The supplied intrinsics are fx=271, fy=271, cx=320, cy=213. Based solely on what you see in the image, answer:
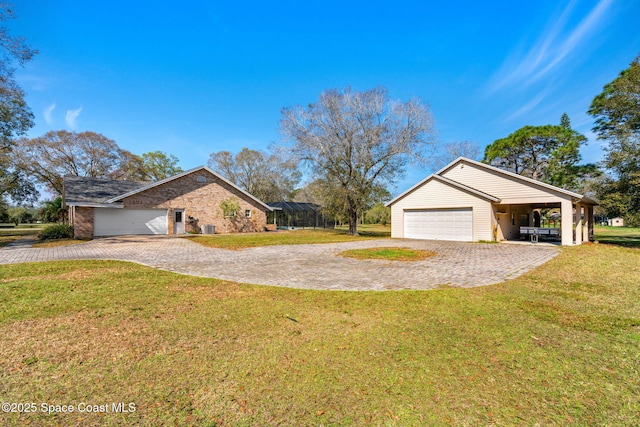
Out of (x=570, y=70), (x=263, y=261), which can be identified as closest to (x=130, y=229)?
(x=263, y=261)

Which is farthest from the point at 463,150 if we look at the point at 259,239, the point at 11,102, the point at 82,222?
the point at 11,102

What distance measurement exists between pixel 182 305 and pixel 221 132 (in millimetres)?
23857

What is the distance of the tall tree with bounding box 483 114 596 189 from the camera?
28172mm

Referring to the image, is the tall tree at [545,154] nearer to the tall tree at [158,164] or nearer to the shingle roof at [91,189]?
the shingle roof at [91,189]

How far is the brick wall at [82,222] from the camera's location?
18.2m

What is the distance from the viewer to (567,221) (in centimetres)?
Result: 1465

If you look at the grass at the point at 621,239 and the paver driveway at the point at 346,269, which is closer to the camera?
the paver driveway at the point at 346,269

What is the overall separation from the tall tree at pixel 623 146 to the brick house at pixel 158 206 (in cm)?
2576

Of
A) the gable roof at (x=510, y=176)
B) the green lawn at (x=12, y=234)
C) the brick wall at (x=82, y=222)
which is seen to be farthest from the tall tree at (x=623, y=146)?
the green lawn at (x=12, y=234)

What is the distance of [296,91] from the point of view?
25.1 metres

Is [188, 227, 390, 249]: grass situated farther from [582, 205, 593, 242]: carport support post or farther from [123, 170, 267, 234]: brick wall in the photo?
[582, 205, 593, 242]: carport support post

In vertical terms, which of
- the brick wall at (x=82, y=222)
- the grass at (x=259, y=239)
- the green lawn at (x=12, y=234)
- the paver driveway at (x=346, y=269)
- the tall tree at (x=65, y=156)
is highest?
the tall tree at (x=65, y=156)

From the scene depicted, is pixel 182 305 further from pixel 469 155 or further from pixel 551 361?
pixel 469 155

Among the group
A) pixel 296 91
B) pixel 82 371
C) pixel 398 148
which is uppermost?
pixel 296 91
